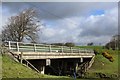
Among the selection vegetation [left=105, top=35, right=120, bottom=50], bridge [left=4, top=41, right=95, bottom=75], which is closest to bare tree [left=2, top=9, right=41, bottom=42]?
bridge [left=4, top=41, right=95, bottom=75]

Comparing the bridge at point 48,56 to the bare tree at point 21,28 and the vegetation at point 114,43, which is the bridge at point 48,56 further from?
the vegetation at point 114,43

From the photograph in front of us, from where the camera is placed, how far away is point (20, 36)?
68062 millimetres

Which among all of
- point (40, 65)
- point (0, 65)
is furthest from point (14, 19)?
point (0, 65)

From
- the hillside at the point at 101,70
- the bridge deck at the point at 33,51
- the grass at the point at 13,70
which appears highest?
the bridge deck at the point at 33,51

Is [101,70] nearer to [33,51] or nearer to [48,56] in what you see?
[48,56]

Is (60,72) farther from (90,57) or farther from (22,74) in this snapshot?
(22,74)

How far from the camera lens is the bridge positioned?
31.5 m

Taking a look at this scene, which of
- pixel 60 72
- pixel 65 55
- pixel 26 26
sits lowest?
pixel 60 72

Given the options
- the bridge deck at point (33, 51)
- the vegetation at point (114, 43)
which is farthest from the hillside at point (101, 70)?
the vegetation at point (114, 43)

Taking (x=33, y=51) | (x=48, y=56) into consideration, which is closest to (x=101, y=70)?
(x=48, y=56)

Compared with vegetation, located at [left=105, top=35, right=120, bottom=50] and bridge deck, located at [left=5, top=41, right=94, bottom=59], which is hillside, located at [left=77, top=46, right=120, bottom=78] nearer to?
bridge deck, located at [left=5, top=41, right=94, bottom=59]

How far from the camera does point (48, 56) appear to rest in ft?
127

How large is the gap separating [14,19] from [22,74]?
153 feet

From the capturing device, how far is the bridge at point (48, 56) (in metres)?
31.5
